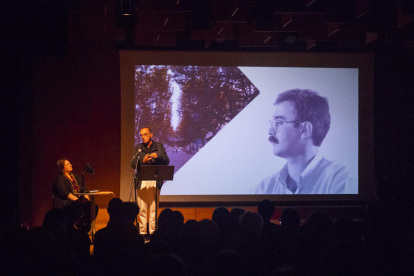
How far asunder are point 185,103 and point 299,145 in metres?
2.13

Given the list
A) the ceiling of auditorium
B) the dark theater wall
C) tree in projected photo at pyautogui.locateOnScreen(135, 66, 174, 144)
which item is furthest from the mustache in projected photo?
the ceiling of auditorium

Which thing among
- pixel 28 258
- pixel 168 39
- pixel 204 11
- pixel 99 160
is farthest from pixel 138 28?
pixel 28 258

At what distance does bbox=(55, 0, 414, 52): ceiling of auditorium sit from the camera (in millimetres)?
4375

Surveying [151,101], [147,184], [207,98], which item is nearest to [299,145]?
[207,98]

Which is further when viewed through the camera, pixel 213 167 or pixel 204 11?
pixel 213 167

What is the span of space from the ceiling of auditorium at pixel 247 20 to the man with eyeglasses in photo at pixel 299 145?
1.03m

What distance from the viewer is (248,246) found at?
7.34 feet

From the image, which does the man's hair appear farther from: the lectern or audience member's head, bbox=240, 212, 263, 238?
audience member's head, bbox=240, 212, 263, 238

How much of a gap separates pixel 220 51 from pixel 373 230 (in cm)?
441

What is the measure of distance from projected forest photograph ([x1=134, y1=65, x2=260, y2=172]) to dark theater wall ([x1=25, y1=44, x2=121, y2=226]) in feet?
1.78

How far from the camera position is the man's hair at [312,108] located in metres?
6.24

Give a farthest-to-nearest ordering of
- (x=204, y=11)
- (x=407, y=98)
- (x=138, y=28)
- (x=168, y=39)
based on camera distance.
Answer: (x=407, y=98)
(x=168, y=39)
(x=138, y=28)
(x=204, y=11)

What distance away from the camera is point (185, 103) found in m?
Answer: 6.12

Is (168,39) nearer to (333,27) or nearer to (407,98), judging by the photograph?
(333,27)
